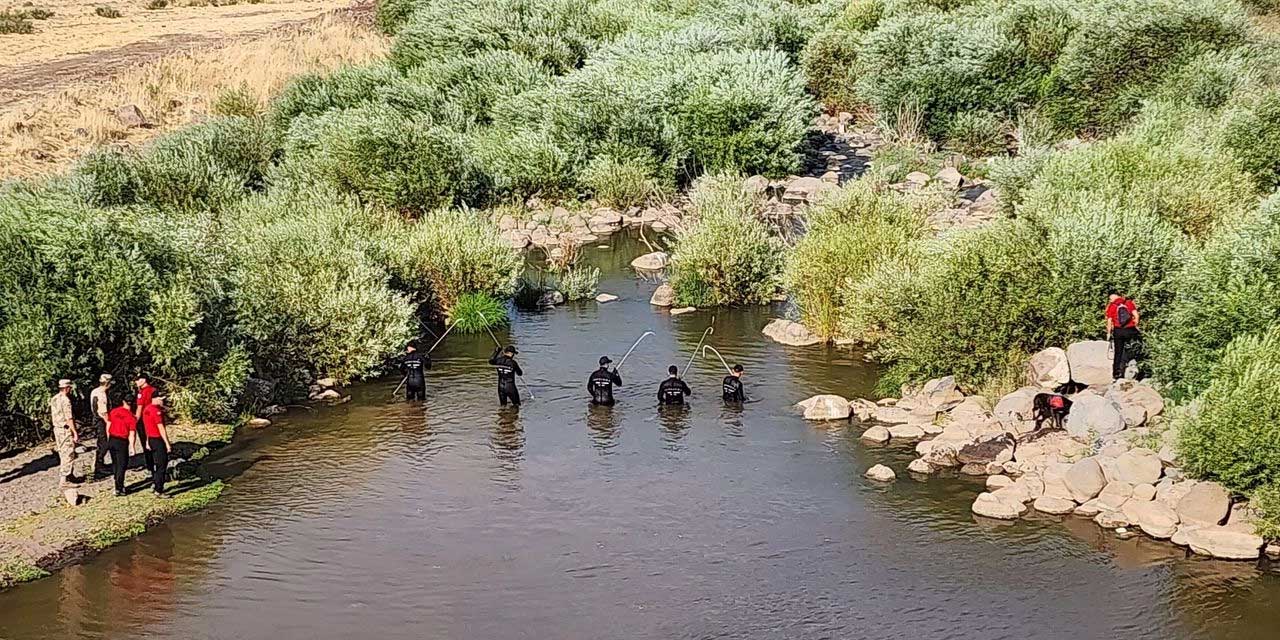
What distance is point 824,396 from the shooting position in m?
28.0

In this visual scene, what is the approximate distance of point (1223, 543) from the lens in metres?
20.4

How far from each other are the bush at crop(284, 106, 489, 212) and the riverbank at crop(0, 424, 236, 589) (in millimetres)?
18830

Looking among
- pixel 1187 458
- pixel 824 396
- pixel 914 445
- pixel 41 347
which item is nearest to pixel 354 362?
pixel 41 347

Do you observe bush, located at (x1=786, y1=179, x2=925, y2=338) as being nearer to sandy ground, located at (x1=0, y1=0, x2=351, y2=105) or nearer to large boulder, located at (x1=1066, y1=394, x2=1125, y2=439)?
large boulder, located at (x1=1066, y1=394, x2=1125, y2=439)

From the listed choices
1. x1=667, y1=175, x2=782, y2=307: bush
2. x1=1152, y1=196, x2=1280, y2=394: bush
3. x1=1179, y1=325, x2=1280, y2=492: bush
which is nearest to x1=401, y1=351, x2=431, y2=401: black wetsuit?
x1=667, y1=175, x2=782, y2=307: bush

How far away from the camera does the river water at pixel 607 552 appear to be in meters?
19.0

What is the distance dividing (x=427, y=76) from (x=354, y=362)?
27.2 metres

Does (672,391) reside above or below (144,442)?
below

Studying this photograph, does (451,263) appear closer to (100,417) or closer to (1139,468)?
(100,417)

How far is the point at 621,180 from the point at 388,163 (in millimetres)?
8828

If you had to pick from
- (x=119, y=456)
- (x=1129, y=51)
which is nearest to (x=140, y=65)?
(x=119, y=456)

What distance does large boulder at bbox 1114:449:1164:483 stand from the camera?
22.2 meters

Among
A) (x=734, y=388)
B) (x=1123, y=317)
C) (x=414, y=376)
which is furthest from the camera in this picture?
(x=414, y=376)

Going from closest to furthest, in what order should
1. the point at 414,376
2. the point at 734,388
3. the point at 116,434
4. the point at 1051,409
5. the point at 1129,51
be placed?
1. the point at 116,434
2. the point at 1051,409
3. the point at 734,388
4. the point at 414,376
5. the point at 1129,51
